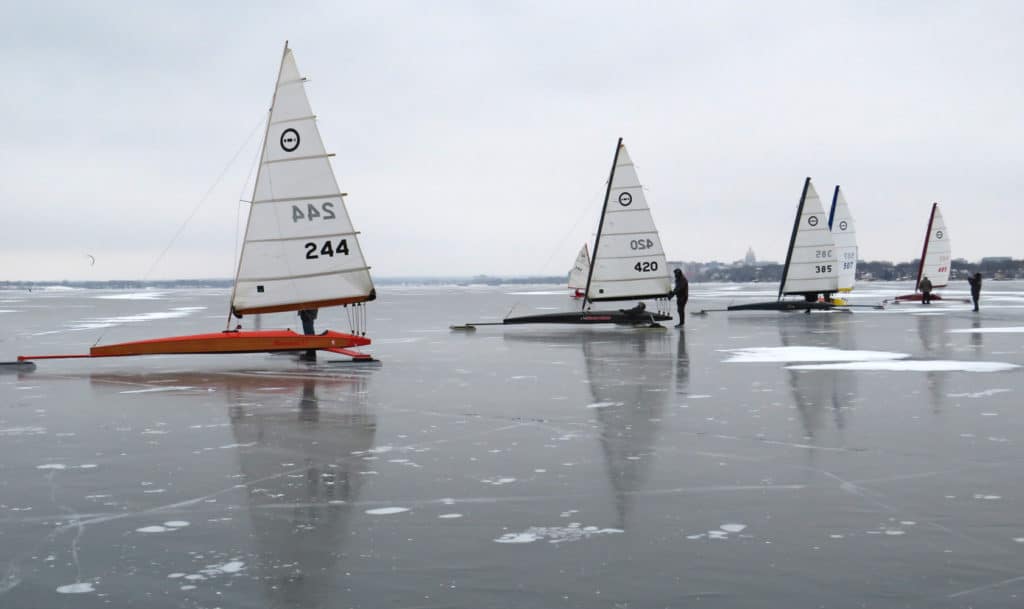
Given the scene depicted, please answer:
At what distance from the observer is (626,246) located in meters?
29.8

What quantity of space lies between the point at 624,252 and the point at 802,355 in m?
10.6

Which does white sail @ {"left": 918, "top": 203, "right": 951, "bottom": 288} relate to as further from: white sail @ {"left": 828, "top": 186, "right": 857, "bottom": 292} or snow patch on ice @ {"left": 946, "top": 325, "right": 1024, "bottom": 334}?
snow patch on ice @ {"left": 946, "top": 325, "right": 1024, "bottom": 334}

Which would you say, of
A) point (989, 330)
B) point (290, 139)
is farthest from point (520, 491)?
point (989, 330)

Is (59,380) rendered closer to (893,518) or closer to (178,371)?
(178,371)

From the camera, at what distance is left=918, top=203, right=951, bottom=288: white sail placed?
2298 inches

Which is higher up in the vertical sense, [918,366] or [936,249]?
[936,249]

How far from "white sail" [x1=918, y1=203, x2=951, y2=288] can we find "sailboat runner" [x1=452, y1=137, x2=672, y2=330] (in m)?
35.6

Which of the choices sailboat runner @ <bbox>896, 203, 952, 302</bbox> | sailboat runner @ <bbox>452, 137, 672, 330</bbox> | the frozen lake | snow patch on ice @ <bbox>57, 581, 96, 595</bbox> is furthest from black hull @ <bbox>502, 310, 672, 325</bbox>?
sailboat runner @ <bbox>896, 203, 952, 302</bbox>

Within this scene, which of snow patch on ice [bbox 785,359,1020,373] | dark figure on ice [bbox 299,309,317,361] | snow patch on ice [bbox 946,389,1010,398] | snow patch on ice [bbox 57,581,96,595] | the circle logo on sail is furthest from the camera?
dark figure on ice [bbox 299,309,317,361]

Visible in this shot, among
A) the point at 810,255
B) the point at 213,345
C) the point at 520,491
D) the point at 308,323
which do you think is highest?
the point at 810,255

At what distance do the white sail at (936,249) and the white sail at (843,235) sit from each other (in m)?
12.3

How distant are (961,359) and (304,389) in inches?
510

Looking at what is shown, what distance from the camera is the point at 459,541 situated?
19.6 feet

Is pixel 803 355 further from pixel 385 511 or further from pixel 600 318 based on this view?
pixel 385 511
